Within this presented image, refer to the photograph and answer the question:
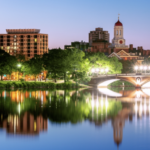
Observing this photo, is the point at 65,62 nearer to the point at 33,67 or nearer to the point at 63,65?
the point at 63,65

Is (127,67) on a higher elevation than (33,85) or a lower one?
higher

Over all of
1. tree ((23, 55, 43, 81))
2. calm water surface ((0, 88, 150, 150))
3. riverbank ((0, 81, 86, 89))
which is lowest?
calm water surface ((0, 88, 150, 150))

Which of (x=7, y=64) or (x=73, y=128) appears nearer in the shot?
(x=73, y=128)

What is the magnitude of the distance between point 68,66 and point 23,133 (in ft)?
241

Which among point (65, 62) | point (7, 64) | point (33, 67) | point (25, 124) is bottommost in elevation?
point (25, 124)

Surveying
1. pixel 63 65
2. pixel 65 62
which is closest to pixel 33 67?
pixel 63 65

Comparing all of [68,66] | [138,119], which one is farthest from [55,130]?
[68,66]

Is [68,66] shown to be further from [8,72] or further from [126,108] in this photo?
[126,108]

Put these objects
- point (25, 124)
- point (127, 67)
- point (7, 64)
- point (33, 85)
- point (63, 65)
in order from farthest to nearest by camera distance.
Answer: point (127, 67)
point (7, 64)
point (63, 65)
point (33, 85)
point (25, 124)

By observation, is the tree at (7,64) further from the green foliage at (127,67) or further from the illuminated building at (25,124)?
the green foliage at (127,67)

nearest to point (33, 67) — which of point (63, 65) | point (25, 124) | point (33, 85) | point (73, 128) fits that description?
point (63, 65)

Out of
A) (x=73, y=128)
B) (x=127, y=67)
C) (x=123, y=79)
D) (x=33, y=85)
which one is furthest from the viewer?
(x=127, y=67)

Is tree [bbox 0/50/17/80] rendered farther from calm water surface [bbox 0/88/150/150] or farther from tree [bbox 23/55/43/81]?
calm water surface [bbox 0/88/150/150]

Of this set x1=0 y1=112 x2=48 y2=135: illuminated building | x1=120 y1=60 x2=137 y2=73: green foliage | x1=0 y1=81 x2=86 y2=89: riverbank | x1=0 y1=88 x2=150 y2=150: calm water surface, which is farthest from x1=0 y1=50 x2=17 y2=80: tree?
x1=120 y1=60 x2=137 y2=73: green foliage
